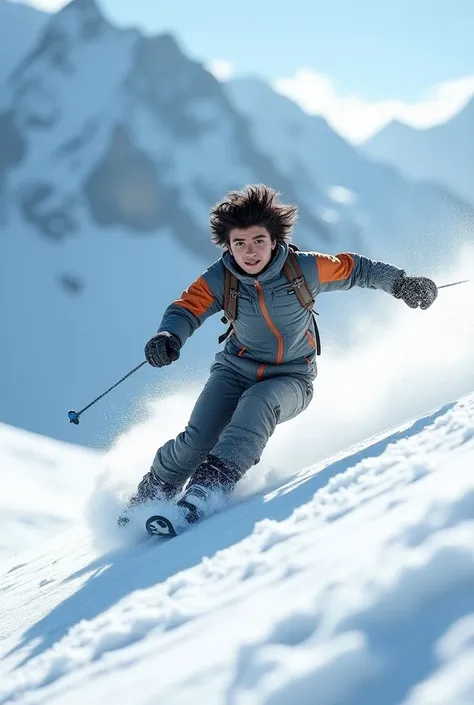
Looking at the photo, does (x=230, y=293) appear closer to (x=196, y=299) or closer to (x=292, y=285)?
(x=196, y=299)

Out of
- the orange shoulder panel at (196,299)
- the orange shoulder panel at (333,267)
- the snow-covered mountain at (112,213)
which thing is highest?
the snow-covered mountain at (112,213)

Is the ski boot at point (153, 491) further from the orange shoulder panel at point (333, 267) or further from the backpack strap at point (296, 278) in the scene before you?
the orange shoulder panel at point (333, 267)

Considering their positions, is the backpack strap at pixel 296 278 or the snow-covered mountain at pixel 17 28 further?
the snow-covered mountain at pixel 17 28

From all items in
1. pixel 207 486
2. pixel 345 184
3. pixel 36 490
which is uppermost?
pixel 345 184

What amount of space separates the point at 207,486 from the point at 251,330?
1.14 m

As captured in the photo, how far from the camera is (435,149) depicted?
6102 inches

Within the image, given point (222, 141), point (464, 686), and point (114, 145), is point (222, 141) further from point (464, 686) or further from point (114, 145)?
point (464, 686)

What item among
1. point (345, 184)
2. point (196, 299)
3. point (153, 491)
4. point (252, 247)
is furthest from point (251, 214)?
point (345, 184)

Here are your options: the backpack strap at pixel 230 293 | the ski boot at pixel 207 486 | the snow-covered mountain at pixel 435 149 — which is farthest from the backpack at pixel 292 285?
the snow-covered mountain at pixel 435 149

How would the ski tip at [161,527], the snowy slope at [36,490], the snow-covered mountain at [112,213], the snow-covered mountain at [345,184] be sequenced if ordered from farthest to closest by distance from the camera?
the snow-covered mountain at [345,184]
the snow-covered mountain at [112,213]
the snowy slope at [36,490]
the ski tip at [161,527]

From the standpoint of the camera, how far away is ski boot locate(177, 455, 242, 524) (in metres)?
3.36

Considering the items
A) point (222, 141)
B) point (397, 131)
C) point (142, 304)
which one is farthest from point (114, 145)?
point (397, 131)

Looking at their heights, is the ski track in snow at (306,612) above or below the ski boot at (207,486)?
below

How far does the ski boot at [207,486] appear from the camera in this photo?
11.0 feet
